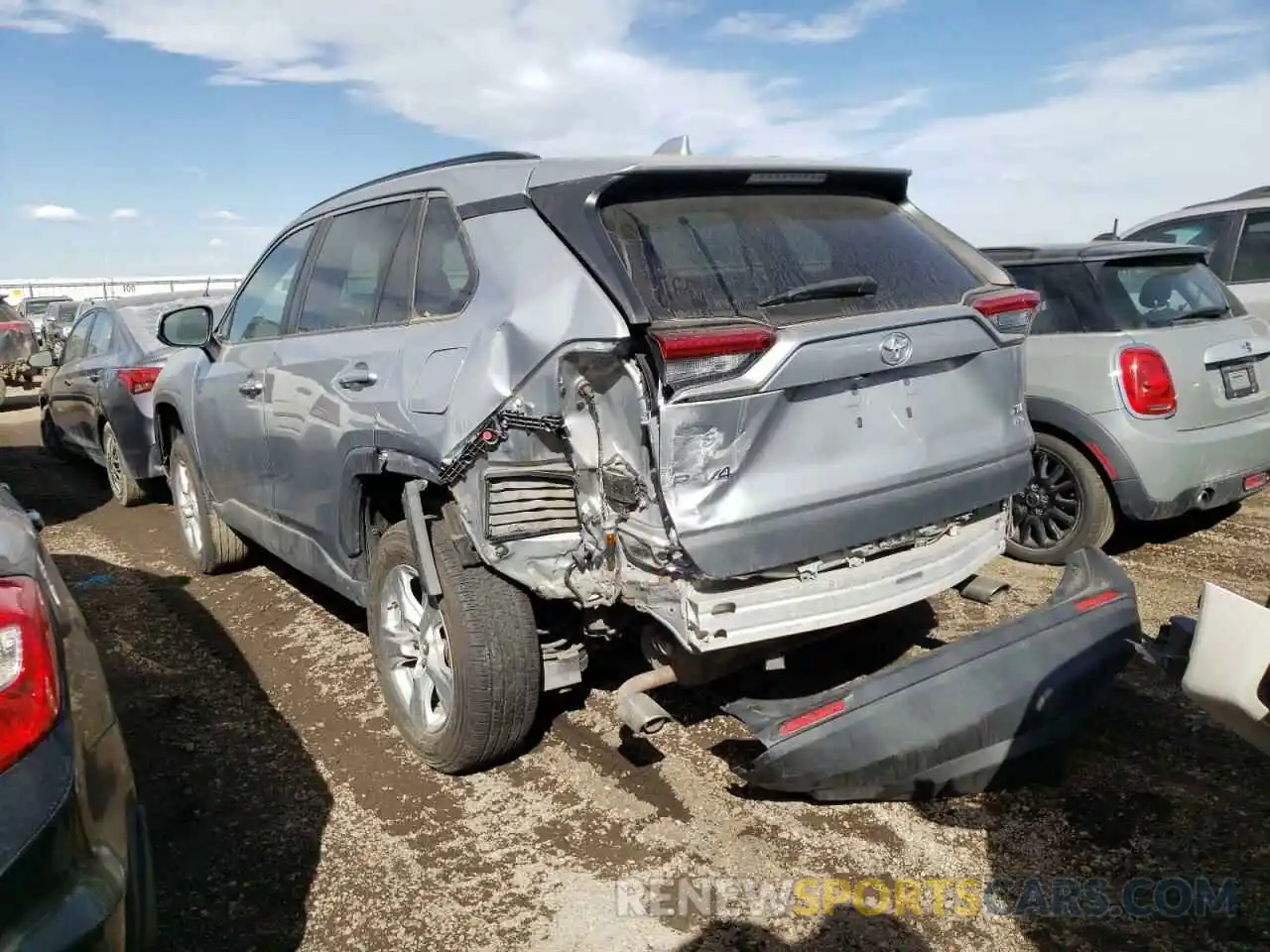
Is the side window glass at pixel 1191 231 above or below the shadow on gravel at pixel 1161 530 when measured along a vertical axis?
above

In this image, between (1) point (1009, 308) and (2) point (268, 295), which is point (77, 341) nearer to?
(2) point (268, 295)

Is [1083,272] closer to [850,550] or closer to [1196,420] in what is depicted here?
[1196,420]

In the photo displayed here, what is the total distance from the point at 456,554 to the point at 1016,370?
76.8 inches

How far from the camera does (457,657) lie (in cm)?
310

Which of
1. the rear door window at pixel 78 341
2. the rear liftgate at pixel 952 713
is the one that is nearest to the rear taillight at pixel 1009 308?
the rear liftgate at pixel 952 713

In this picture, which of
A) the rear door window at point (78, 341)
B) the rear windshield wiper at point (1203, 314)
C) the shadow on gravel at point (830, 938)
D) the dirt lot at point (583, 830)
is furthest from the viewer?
the rear door window at point (78, 341)

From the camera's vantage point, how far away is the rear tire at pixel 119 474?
7457 millimetres

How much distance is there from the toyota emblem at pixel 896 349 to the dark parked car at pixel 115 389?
16.5ft

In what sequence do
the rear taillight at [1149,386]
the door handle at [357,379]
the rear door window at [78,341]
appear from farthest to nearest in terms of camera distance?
the rear door window at [78,341] → the rear taillight at [1149,386] → the door handle at [357,379]

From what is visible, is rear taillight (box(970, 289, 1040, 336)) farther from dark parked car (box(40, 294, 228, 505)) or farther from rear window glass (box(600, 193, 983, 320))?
dark parked car (box(40, 294, 228, 505))

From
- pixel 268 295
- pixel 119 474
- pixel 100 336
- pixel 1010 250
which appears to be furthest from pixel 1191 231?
pixel 100 336

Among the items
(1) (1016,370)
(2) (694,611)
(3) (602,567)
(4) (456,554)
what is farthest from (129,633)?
(1) (1016,370)

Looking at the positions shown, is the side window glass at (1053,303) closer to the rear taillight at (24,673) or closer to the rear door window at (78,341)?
the rear taillight at (24,673)

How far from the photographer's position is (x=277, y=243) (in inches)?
186
